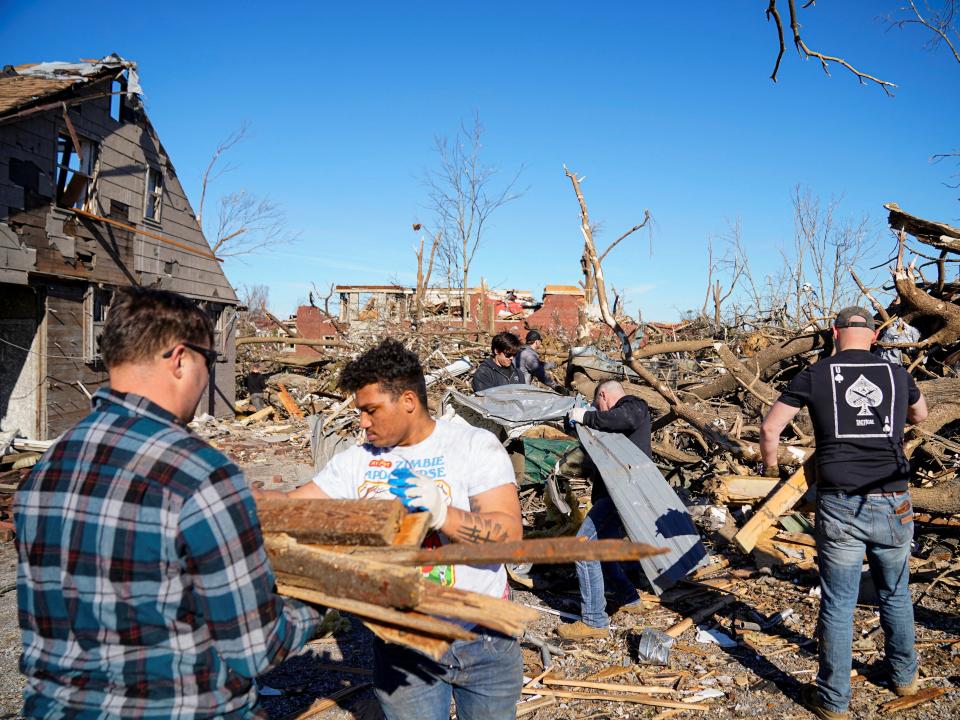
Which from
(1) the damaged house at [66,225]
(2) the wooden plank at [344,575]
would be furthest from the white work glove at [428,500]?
(1) the damaged house at [66,225]

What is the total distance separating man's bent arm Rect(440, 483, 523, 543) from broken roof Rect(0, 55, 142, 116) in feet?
35.9

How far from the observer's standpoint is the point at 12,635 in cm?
490

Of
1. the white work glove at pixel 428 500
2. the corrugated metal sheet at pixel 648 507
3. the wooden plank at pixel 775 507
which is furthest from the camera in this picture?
the corrugated metal sheet at pixel 648 507

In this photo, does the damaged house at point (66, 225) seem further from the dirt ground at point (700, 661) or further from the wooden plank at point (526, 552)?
the wooden plank at point (526, 552)

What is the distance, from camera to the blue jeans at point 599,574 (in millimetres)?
4805

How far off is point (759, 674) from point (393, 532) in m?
3.62

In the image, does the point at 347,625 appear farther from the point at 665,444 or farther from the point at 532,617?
the point at 665,444

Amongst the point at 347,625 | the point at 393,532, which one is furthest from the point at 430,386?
the point at 393,532

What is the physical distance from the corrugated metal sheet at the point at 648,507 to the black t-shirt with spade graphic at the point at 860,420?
1618 mm

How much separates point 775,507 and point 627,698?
1.49 m

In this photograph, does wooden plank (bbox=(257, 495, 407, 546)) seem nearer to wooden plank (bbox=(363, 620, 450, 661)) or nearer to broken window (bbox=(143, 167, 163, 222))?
wooden plank (bbox=(363, 620, 450, 661))

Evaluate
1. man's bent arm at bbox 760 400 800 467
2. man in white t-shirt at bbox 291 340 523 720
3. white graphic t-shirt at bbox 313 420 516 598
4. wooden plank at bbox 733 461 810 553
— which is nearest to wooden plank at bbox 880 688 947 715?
wooden plank at bbox 733 461 810 553

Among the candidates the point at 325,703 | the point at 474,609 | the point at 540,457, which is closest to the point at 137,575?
the point at 474,609

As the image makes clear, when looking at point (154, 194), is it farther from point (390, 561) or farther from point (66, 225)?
point (390, 561)
